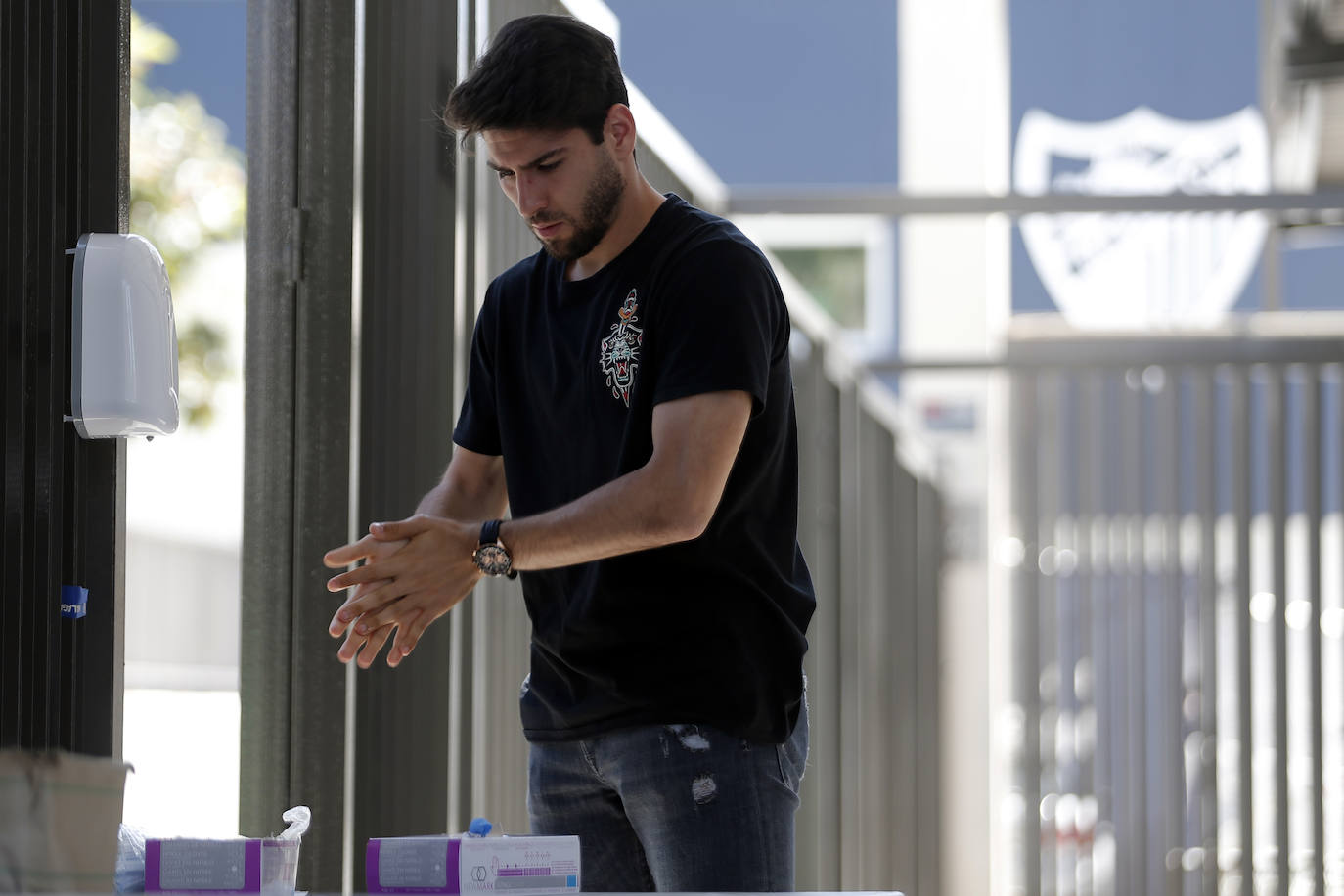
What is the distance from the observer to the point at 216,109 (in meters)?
2.12

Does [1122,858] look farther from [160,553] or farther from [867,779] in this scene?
[160,553]

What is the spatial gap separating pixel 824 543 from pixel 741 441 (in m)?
1.86

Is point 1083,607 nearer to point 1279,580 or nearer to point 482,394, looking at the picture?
point 1279,580

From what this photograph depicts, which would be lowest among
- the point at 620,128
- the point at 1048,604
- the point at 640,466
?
the point at 1048,604

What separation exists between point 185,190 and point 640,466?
11.9 ft

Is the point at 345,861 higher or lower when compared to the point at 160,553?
lower

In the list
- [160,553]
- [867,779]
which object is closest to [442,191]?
[160,553]

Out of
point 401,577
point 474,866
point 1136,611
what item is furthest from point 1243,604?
point 474,866

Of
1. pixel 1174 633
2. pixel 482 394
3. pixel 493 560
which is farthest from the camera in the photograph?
pixel 1174 633

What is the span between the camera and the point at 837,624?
3.28 meters

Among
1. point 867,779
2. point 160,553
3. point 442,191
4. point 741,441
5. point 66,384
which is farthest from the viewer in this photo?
point 867,779

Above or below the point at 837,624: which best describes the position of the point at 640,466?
above

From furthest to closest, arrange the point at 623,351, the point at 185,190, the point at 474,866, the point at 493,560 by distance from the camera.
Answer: the point at 185,190
the point at 623,351
the point at 493,560
the point at 474,866

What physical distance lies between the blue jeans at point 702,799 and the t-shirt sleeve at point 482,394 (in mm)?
403
